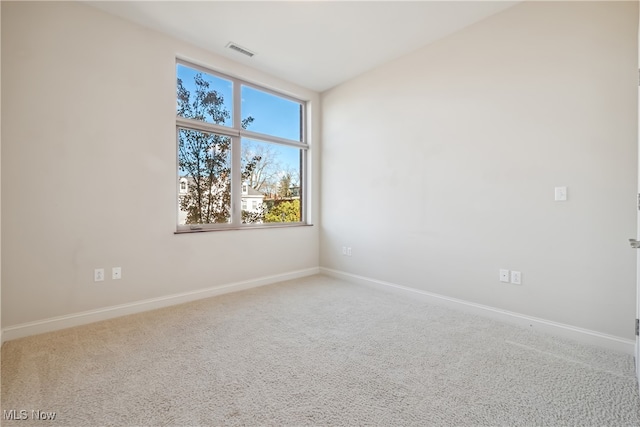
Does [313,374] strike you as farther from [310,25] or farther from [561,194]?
[310,25]

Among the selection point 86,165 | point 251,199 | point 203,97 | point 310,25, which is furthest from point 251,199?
point 310,25

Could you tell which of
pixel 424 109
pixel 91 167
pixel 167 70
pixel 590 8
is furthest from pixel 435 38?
pixel 91 167

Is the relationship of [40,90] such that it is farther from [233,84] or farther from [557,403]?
[557,403]

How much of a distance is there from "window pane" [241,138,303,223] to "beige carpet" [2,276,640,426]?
1538mm

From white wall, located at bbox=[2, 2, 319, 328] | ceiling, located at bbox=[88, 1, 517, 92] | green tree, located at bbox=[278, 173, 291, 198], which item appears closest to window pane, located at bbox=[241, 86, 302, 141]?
ceiling, located at bbox=[88, 1, 517, 92]

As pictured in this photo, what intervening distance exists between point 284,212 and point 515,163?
8.90ft

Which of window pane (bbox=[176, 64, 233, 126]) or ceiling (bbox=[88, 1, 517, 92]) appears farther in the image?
window pane (bbox=[176, 64, 233, 126])

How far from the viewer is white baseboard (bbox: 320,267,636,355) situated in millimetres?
2035

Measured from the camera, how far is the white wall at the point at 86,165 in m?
2.20

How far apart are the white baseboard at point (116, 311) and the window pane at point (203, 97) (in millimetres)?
1897

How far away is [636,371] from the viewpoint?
5.73ft

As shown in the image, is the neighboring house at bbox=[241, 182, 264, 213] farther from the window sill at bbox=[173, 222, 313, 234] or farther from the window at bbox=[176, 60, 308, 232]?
the window sill at bbox=[173, 222, 313, 234]

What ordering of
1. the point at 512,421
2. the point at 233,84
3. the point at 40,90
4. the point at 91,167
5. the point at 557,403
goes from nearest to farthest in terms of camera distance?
the point at 512,421, the point at 557,403, the point at 40,90, the point at 91,167, the point at 233,84

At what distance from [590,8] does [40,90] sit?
420 cm
